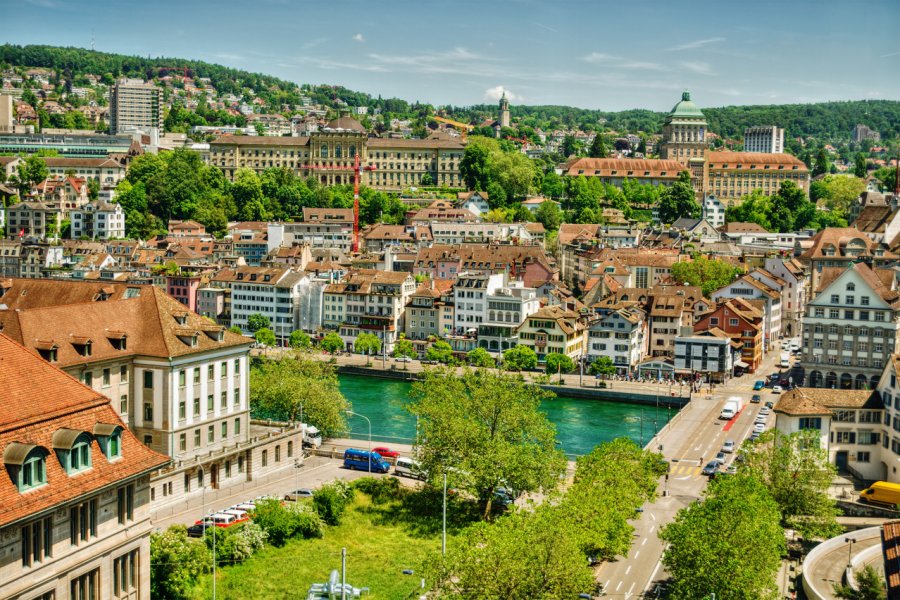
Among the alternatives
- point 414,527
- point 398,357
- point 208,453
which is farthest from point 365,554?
point 398,357

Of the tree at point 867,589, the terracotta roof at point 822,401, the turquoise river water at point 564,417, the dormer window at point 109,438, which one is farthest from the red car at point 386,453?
the dormer window at point 109,438

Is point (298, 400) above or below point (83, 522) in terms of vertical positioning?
below

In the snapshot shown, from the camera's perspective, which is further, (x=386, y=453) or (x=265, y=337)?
(x=265, y=337)

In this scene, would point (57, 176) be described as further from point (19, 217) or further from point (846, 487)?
point (846, 487)

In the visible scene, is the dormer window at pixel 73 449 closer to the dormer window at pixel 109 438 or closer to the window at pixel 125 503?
the dormer window at pixel 109 438

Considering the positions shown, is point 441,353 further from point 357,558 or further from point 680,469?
point 357,558

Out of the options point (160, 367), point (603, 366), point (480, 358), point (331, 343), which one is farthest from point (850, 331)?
point (160, 367)

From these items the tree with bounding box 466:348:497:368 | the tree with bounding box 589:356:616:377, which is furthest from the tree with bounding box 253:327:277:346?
the tree with bounding box 589:356:616:377
